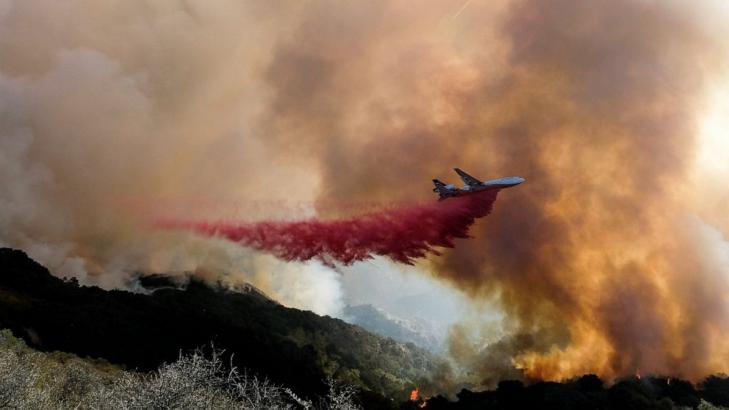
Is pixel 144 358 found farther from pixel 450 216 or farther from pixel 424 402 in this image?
pixel 450 216

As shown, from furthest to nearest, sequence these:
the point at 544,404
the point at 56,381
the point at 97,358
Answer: the point at 97,358 < the point at 544,404 < the point at 56,381

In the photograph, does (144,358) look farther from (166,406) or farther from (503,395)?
(166,406)

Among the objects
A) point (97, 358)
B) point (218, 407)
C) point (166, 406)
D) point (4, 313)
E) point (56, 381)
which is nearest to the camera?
point (166, 406)

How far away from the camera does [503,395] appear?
152 meters

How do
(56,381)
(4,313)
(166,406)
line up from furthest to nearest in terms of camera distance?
(4,313) → (56,381) → (166,406)

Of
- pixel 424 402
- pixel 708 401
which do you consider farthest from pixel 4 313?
pixel 708 401

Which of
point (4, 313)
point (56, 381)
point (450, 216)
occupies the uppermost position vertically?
point (450, 216)

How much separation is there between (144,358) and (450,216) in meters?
143

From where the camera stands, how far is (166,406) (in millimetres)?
44812

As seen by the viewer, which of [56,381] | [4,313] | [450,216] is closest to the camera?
[56,381]

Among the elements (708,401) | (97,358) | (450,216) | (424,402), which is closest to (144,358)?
(97,358)

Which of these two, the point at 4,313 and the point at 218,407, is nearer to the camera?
the point at 218,407

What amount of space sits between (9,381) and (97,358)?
132851 millimetres

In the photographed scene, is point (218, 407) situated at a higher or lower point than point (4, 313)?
lower
